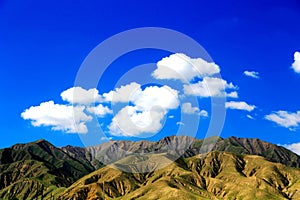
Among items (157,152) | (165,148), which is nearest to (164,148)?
(165,148)

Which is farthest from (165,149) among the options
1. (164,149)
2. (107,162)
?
(107,162)

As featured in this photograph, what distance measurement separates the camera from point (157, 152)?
1889 cm

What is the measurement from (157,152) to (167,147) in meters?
2.31

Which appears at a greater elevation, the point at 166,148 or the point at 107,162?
the point at 166,148

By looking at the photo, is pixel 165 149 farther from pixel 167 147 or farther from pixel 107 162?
pixel 107 162

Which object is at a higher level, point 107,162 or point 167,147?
point 167,147

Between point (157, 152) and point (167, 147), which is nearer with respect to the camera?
point (157, 152)

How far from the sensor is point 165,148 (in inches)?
804

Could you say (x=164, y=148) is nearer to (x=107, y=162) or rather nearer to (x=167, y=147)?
(x=167, y=147)

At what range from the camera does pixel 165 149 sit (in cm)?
2000

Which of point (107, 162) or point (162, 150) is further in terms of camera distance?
point (162, 150)

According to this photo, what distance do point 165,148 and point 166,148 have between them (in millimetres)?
476

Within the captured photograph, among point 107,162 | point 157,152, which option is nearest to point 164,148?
point 157,152

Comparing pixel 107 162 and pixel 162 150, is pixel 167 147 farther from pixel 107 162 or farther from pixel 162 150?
pixel 107 162
